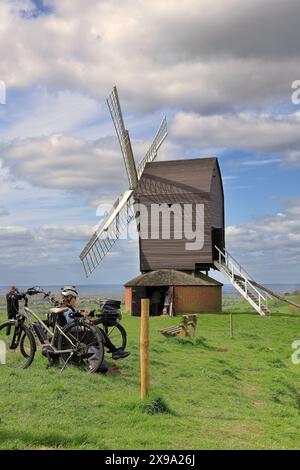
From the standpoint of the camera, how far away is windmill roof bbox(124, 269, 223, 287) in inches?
1538

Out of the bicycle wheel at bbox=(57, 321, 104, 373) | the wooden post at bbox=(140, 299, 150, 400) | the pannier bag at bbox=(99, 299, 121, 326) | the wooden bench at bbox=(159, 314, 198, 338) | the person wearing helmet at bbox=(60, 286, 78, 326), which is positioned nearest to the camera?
the wooden post at bbox=(140, 299, 150, 400)

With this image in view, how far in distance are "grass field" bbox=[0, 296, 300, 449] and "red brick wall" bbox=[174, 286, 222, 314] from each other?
19.5m

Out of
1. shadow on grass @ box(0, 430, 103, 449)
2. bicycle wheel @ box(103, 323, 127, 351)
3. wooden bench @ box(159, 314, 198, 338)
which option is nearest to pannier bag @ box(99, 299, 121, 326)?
bicycle wheel @ box(103, 323, 127, 351)

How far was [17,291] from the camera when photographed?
13.8 m

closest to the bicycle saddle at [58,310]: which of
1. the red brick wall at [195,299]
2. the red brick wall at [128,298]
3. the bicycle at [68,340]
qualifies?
the bicycle at [68,340]

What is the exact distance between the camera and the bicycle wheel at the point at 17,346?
12.7 metres

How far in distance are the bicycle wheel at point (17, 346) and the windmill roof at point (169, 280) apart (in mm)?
24806

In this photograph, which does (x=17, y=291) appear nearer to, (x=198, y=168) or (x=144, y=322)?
(x=144, y=322)

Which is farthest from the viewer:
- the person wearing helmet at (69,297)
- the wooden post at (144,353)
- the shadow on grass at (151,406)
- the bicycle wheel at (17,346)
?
the person wearing helmet at (69,297)

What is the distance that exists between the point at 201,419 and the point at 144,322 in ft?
6.92

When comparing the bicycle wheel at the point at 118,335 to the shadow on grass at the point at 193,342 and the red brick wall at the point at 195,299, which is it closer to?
the shadow on grass at the point at 193,342

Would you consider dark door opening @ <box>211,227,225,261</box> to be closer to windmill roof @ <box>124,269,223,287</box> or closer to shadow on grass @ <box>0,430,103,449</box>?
windmill roof @ <box>124,269,223,287</box>
